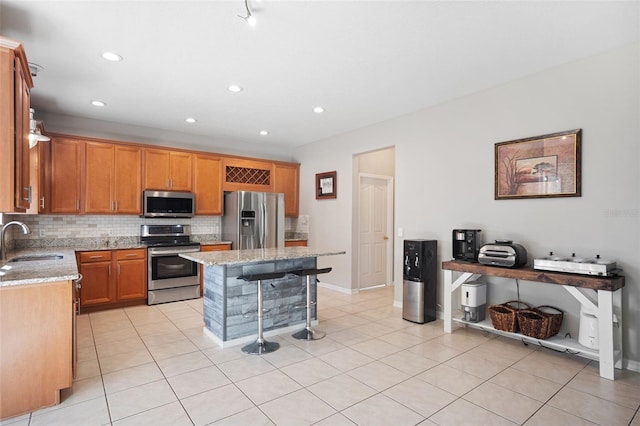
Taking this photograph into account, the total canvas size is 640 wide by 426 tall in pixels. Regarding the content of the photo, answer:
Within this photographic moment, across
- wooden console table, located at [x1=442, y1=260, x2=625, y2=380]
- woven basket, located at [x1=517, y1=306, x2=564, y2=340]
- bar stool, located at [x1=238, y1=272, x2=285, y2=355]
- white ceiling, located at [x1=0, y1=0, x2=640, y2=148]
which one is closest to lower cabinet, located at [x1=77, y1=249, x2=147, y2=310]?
white ceiling, located at [x1=0, y1=0, x2=640, y2=148]

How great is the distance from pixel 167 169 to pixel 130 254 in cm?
139

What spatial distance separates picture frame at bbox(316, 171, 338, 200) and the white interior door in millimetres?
471

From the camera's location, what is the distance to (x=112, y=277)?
14.9 ft

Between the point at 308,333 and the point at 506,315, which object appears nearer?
the point at 506,315

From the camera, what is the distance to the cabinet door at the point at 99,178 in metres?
4.61

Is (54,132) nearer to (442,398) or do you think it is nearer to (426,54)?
(426,54)

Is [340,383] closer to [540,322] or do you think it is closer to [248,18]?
[540,322]

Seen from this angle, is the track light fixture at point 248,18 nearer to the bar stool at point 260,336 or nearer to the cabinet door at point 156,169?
the bar stool at point 260,336

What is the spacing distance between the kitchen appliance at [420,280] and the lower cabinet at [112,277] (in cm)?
365

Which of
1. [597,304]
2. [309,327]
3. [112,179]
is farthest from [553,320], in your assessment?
[112,179]

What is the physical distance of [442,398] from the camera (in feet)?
7.74

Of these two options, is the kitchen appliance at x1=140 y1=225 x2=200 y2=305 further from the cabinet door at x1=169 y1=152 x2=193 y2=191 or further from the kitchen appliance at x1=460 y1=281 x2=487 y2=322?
the kitchen appliance at x1=460 y1=281 x2=487 y2=322

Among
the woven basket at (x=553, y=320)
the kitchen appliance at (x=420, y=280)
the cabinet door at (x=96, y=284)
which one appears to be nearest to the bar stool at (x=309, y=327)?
the kitchen appliance at (x=420, y=280)

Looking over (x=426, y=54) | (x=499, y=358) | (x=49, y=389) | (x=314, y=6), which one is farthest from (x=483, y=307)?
(x=49, y=389)
